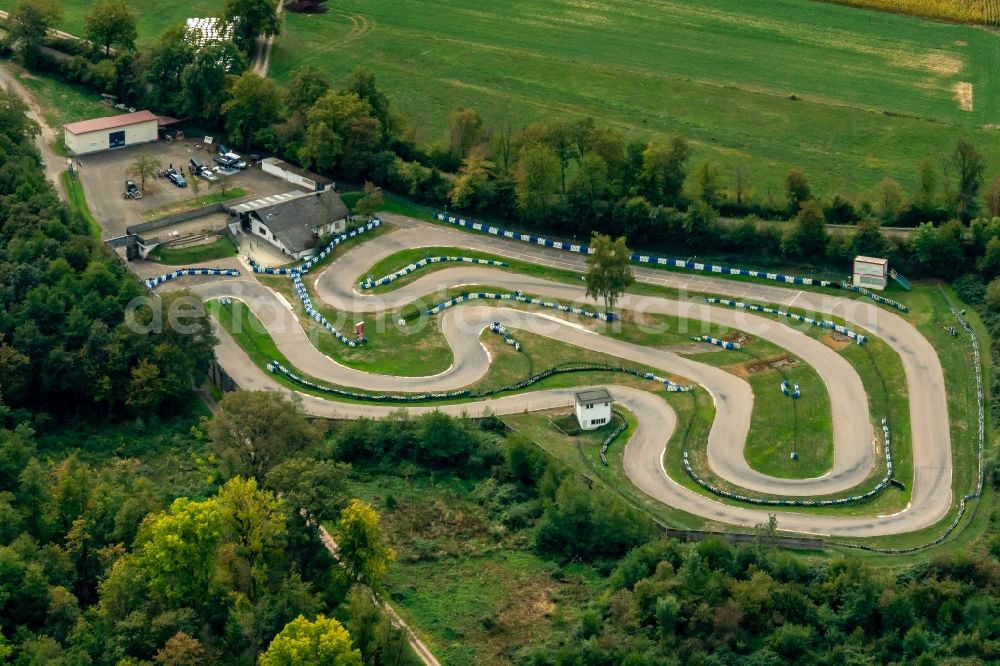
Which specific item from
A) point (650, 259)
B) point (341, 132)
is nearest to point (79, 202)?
point (341, 132)

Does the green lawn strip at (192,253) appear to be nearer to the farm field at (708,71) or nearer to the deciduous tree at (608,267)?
the farm field at (708,71)

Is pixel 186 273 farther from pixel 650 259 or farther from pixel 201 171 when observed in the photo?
pixel 650 259

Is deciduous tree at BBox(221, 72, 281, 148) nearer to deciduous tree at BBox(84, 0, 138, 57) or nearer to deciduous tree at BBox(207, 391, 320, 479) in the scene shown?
deciduous tree at BBox(84, 0, 138, 57)

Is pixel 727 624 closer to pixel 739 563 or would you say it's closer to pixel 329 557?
pixel 739 563

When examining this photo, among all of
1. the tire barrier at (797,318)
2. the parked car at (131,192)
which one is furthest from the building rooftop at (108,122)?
the tire barrier at (797,318)

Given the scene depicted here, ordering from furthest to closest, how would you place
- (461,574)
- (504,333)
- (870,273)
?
(870,273)
(504,333)
(461,574)

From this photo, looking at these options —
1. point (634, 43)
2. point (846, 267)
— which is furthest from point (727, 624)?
point (634, 43)

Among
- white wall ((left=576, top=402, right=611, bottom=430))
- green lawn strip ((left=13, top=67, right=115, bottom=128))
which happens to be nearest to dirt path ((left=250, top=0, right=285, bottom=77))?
green lawn strip ((left=13, top=67, right=115, bottom=128))
